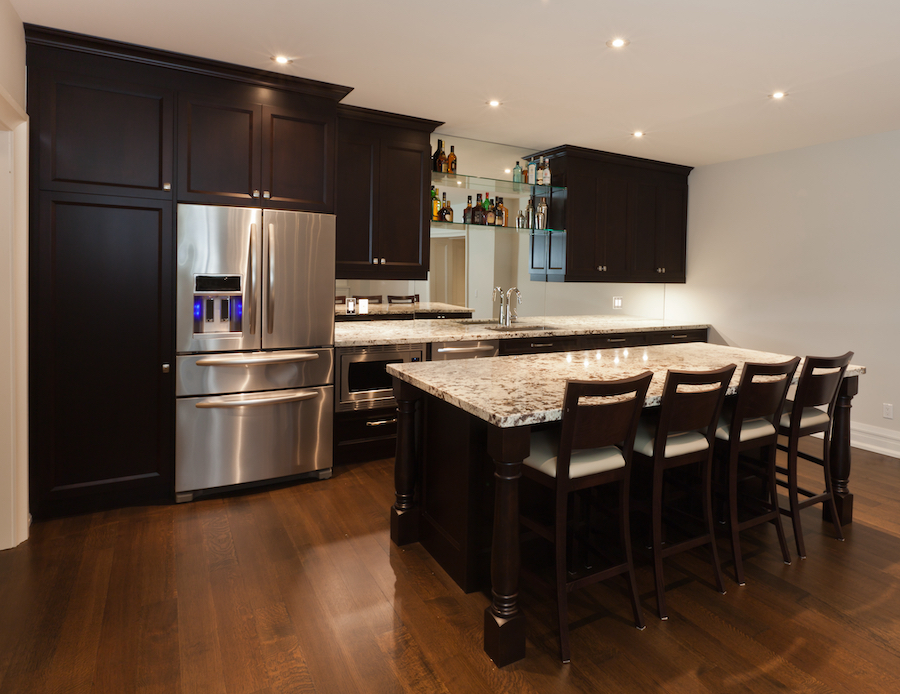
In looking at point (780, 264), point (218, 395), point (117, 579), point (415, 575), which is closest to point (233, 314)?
point (218, 395)

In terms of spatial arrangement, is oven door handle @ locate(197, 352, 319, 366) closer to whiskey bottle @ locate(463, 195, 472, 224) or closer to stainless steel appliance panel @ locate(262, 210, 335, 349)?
stainless steel appliance panel @ locate(262, 210, 335, 349)

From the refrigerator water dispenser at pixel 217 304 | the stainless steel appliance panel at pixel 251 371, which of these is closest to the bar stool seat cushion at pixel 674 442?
the stainless steel appliance panel at pixel 251 371

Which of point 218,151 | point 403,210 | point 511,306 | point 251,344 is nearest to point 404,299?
point 403,210

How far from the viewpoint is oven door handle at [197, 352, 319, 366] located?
323 centimetres

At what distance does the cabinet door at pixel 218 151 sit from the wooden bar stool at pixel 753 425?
2.80 metres

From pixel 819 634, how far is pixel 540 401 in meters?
1.36

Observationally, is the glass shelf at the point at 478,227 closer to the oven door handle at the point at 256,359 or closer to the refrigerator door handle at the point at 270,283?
the refrigerator door handle at the point at 270,283

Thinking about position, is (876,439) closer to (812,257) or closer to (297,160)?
(812,257)

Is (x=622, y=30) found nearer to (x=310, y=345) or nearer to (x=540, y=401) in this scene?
(x=540, y=401)

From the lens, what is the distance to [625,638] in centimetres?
205

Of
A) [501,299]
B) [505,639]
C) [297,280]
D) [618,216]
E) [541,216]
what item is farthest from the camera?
[618,216]

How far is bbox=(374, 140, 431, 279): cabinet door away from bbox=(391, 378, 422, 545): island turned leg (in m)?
1.83

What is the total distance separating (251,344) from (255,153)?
113 centimetres

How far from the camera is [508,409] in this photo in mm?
1931
